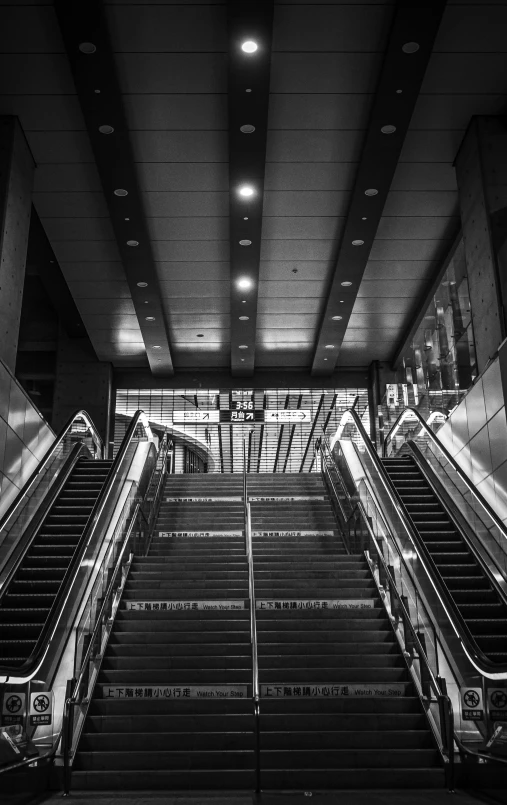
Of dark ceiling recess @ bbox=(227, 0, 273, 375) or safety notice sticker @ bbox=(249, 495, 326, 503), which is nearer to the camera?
dark ceiling recess @ bbox=(227, 0, 273, 375)

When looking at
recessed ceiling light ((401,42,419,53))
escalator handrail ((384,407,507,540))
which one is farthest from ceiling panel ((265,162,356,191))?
escalator handrail ((384,407,507,540))

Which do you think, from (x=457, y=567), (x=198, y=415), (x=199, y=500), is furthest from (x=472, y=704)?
(x=198, y=415)

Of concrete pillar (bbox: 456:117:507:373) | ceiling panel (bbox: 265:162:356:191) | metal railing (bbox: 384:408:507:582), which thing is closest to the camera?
metal railing (bbox: 384:408:507:582)

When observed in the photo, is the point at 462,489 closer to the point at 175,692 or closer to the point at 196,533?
the point at 196,533

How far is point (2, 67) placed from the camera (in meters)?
8.56

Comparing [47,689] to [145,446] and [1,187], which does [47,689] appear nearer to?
[1,187]

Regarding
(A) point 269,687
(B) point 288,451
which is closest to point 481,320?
(A) point 269,687

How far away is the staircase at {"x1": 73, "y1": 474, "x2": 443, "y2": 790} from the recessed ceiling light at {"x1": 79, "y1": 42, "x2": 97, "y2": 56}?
5.93 metres

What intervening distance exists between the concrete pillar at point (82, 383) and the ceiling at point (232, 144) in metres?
3.16

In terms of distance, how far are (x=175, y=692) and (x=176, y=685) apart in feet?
0.21

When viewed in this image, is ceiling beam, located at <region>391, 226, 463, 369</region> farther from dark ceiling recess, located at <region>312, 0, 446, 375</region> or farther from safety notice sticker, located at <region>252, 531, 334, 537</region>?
safety notice sticker, located at <region>252, 531, 334, 537</region>

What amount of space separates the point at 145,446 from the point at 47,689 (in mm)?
7055

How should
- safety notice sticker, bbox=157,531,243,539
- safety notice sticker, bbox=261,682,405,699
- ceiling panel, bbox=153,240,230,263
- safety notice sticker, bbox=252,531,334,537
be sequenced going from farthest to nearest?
ceiling panel, bbox=153,240,230,263, safety notice sticker, bbox=157,531,243,539, safety notice sticker, bbox=252,531,334,537, safety notice sticker, bbox=261,682,405,699

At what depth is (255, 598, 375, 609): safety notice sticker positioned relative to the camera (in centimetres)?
838
